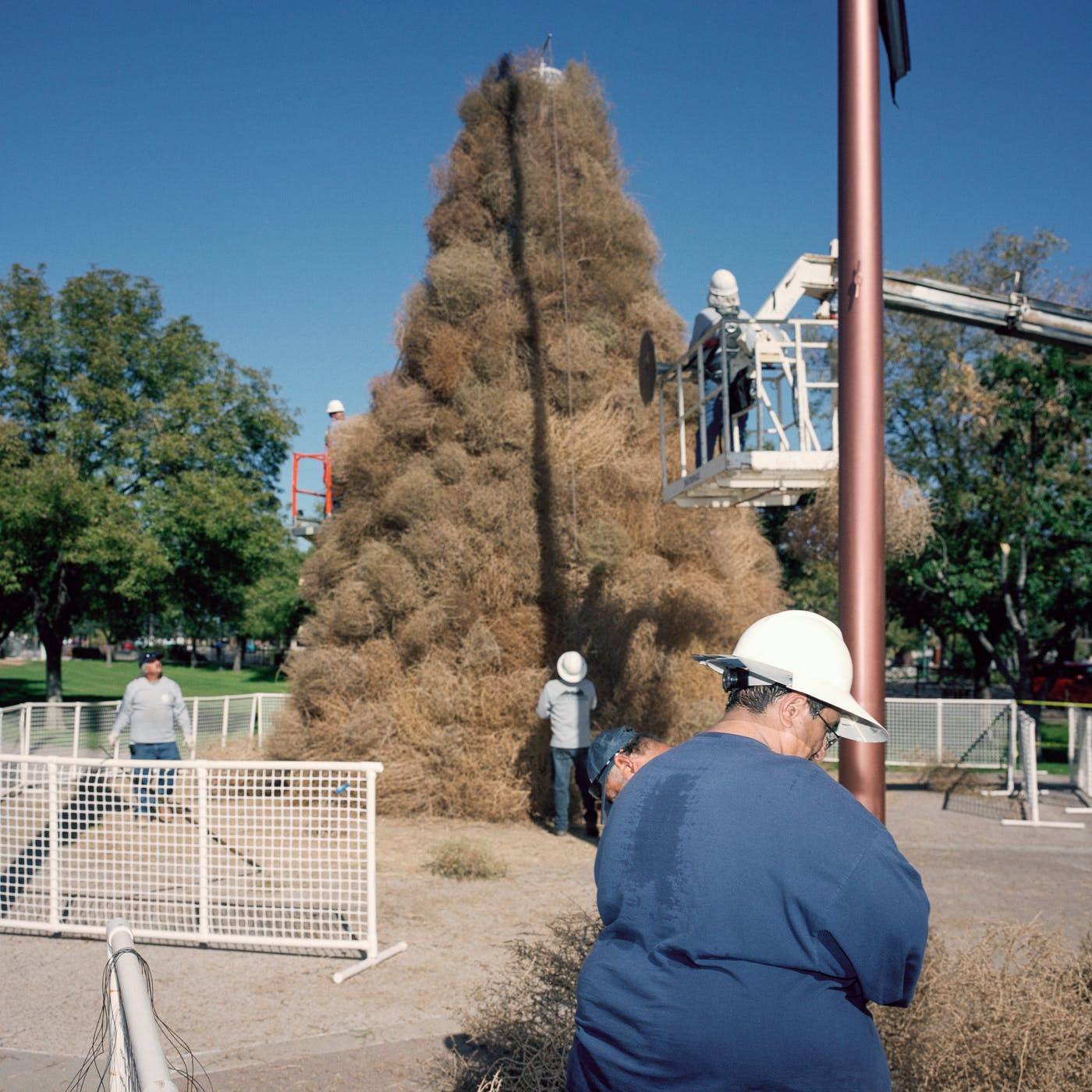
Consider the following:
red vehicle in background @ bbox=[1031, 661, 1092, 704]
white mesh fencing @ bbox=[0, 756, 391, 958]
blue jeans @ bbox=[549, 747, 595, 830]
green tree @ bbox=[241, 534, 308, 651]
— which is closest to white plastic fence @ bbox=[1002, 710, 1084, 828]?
blue jeans @ bbox=[549, 747, 595, 830]

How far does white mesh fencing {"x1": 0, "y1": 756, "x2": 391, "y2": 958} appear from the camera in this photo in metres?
6.71

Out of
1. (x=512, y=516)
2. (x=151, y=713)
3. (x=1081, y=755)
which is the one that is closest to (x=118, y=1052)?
(x=151, y=713)

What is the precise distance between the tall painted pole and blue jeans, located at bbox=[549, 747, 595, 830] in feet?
18.5

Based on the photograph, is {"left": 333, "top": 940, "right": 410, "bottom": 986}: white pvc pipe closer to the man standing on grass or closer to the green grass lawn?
the man standing on grass

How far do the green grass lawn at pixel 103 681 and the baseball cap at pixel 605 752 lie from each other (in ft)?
101

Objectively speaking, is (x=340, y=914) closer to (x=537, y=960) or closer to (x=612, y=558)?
(x=537, y=960)

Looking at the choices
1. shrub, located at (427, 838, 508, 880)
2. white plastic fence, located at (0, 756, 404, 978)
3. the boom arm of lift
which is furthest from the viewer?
shrub, located at (427, 838, 508, 880)

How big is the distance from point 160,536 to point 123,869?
17.5 meters

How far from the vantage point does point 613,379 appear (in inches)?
500

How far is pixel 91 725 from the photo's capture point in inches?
582

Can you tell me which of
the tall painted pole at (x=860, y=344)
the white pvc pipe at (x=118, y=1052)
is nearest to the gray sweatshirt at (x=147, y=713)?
the tall painted pole at (x=860, y=344)

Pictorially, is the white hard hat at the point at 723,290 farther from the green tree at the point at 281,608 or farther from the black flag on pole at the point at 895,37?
the green tree at the point at 281,608

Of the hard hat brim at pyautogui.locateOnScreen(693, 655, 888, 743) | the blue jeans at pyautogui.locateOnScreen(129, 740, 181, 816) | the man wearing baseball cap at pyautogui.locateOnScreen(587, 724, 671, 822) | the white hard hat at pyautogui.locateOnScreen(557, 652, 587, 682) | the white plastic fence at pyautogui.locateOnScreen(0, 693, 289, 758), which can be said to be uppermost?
the hard hat brim at pyautogui.locateOnScreen(693, 655, 888, 743)

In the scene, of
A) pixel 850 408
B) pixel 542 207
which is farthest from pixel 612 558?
pixel 850 408
